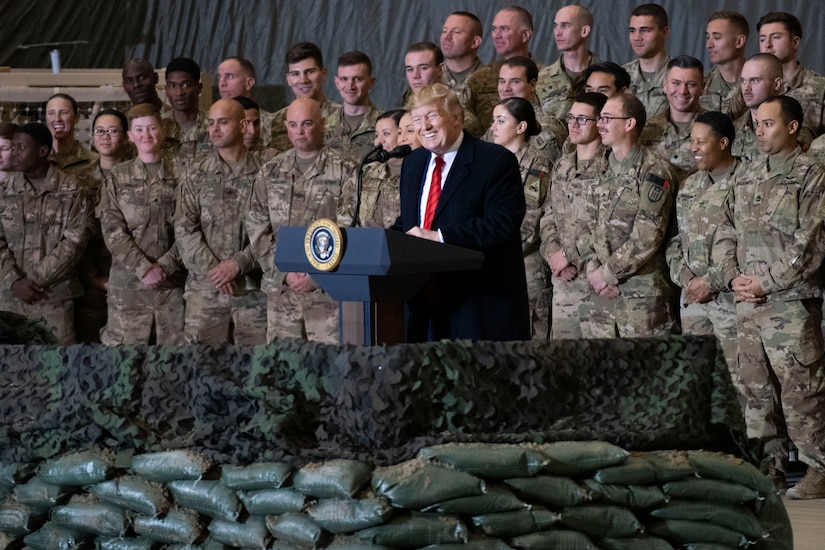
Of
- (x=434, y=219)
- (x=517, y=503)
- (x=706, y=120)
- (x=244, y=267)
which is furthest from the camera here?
(x=244, y=267)

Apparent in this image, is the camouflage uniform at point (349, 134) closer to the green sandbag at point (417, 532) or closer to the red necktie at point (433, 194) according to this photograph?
the red necktie at point (433, 194)

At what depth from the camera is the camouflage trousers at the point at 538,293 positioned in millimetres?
5523

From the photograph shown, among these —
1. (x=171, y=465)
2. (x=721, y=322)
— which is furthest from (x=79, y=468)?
(x=721, y=322)

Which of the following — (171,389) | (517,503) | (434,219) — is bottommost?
(517,503)

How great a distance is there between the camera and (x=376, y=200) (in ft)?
18.2

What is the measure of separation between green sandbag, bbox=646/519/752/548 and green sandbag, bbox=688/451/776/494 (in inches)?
3.8

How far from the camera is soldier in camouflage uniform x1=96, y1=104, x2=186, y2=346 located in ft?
19.7

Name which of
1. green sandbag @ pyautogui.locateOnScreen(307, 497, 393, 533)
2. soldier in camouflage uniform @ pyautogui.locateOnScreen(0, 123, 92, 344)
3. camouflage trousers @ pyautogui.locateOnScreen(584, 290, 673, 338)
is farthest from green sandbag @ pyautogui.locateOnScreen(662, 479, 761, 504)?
soldier in camouflage uniform @ pyautogui.locateOnScreen(0, 123, 92, 344)

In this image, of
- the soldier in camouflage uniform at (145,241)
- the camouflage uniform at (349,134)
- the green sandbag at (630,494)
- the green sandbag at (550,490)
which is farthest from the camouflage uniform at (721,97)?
the green sandbag at (550,490)

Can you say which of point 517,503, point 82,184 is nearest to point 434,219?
point 517,503

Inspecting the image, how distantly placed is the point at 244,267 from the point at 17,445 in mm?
3174

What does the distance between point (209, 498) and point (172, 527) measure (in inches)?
4.1

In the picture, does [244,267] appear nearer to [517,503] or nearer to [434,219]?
[434,219]

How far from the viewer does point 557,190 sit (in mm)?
5305
